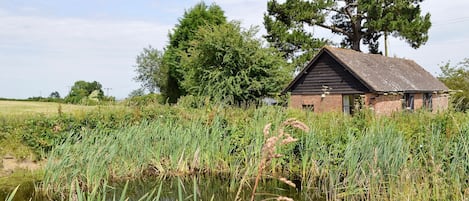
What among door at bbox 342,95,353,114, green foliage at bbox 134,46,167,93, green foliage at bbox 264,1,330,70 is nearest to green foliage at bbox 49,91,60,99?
green foliage at bbox 134,46,167,93

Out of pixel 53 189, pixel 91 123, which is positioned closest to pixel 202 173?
pixel 53 189

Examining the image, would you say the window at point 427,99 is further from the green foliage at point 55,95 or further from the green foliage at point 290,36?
the green foliage at point 55,95

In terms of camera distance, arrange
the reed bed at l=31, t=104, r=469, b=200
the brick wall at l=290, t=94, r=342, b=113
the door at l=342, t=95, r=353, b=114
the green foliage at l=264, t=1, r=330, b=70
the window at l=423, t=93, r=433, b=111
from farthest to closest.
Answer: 1. the green foliage at l=264, t=1, r=330, b=70
2. the window at l=423, t=93, r=433, b=111
3. the brick wall at l=290, t=94, r=342, b=113
4. the door at l=342, t=95, r=353, b=114
5. the reed bed at l=31, t=104, r=469, b=200

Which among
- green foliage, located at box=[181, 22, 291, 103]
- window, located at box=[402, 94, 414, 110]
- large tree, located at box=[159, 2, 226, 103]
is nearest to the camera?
green foliage, located at box=[181, 22, 291, 103]

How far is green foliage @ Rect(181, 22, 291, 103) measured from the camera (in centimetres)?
1766

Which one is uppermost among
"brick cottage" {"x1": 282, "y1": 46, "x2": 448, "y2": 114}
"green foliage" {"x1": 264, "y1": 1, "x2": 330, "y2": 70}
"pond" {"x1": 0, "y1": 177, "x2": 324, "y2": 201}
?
"green foliage" {"x1": 264, "y1": 1, "x2": 330, "y2": 70}

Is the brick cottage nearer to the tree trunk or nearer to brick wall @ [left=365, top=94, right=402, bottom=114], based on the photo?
brick wall @ [left=365, top=94, right=402, bottom=114]

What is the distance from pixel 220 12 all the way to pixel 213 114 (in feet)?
80.2

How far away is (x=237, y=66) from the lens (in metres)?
18.0

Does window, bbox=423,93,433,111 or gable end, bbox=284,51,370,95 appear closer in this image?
gable end, bbox=284,51,370,95

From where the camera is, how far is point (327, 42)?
86.2 ft

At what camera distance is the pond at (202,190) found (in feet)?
20.7

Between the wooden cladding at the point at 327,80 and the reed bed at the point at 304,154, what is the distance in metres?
10.5

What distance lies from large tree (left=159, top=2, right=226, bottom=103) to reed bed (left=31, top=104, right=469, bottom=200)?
72.2ft
